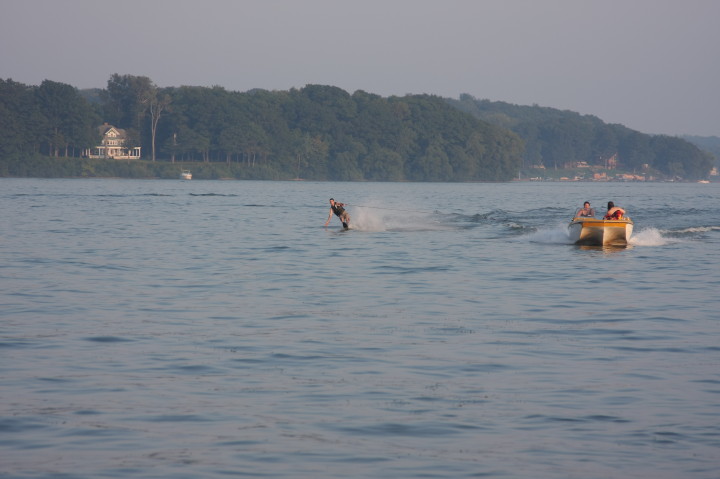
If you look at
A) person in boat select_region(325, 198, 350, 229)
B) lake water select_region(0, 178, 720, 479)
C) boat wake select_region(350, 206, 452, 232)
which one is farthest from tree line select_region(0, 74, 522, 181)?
lake water select_region(0, 178, 720, 479)

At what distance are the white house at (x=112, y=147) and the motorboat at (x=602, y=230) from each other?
156306mm

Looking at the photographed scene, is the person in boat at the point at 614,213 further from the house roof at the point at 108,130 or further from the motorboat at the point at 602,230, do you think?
the house roof at the point at 108,130

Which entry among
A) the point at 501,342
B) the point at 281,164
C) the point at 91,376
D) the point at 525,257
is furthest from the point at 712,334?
the point at 281,164

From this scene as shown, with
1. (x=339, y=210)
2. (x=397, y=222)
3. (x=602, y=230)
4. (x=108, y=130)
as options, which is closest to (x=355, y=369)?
(x=602, y=230)

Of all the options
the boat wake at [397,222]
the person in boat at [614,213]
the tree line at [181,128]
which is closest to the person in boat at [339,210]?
the boat wake at [397,222]

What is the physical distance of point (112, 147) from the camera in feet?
605

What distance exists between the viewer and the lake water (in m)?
9.38

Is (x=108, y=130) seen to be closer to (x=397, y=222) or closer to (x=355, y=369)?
(x=397, y=222)

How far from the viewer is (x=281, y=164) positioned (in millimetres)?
191250

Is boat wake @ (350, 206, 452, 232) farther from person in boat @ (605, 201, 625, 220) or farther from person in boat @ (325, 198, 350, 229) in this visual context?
person in boat @ (605, 201, 625, 220)

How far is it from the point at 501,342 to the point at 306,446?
20.8ft

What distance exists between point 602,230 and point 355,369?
77.5ft

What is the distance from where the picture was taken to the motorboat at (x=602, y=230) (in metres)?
34.7


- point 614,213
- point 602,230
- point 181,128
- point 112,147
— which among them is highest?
point 181,128
